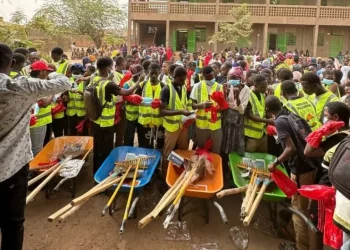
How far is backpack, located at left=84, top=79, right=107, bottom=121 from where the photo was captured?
4.15 metres

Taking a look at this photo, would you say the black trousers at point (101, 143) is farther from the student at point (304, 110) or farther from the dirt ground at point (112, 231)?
the student at point (304, 110)

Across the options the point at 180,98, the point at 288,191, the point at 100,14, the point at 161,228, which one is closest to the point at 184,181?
the point at 161,228

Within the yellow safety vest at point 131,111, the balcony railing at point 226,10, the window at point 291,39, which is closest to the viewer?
the yellow safety vest at point 131,111

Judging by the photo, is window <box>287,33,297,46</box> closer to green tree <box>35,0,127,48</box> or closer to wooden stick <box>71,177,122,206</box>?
green tree <box>35,0,127,48</box>

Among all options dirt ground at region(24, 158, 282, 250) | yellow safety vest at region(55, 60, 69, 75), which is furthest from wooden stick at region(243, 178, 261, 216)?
yellow safety vest at region(55, 60, 69, 75)

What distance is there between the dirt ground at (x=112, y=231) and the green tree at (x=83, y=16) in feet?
72.2

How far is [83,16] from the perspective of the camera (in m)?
24.0

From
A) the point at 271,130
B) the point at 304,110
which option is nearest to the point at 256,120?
the point at 271,130

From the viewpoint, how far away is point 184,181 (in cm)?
349

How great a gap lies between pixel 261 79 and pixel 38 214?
11.0ft

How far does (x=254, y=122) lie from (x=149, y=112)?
1534 millimetres

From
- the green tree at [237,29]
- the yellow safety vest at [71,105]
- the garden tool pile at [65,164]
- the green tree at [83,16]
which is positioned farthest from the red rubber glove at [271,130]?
the green tree at [83,16]

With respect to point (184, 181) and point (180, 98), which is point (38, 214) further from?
point (180, 98)

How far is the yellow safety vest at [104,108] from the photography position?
13.8ft
